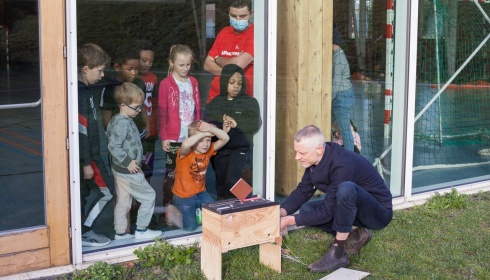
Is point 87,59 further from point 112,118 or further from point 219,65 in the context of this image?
point 219,65

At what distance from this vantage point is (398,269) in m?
5.41

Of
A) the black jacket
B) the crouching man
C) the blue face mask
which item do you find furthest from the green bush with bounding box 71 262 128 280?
the blue face mask

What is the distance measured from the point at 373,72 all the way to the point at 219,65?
77.0 inches

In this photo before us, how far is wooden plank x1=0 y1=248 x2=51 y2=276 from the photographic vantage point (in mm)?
5027

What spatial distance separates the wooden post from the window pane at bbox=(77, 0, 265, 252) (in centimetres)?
30

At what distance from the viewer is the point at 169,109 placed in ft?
19.0

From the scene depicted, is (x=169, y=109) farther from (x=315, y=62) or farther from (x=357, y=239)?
(x=357, y=239)

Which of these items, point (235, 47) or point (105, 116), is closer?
point (105, 116)

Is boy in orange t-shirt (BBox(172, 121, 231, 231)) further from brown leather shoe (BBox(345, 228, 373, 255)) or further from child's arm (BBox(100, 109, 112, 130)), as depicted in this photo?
brown leather shoe (BBox(345, 228, 373, 255))

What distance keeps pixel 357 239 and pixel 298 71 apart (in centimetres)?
171

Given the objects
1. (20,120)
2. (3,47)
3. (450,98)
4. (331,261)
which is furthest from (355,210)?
(450,98)

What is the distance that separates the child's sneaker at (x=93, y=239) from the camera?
5.43 metres

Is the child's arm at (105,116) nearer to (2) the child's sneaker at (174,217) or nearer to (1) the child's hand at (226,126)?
(2) the child's sneaker at (174,217)

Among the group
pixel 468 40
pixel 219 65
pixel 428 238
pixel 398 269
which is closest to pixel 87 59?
pixel 219 65
